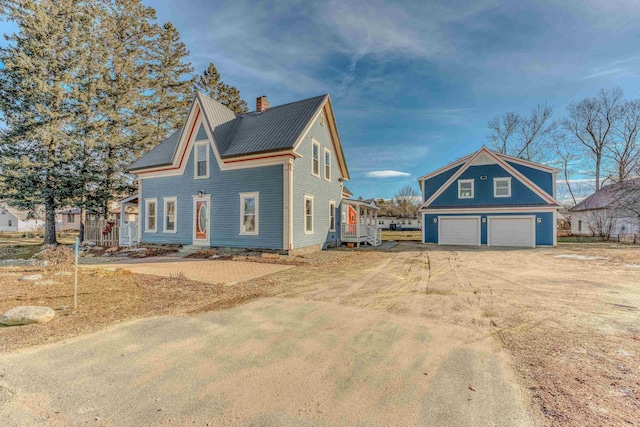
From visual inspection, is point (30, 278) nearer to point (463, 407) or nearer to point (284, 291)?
point (284, 291)

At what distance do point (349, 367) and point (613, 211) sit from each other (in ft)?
107

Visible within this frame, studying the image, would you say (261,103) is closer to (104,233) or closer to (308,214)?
(308,214)

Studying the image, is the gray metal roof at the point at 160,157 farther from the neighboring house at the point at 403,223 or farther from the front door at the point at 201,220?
the neighboring house at the point at 403,223

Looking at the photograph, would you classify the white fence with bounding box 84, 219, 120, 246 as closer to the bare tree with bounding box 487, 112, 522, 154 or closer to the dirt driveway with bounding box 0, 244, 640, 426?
the dirt driveway with bounding box 0, 244, 640, 426

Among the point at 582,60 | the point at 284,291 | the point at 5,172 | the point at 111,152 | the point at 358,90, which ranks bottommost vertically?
the point at 284,291

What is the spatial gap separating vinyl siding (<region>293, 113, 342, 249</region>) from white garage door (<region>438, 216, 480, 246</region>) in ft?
27.0

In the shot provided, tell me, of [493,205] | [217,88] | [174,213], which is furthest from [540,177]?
[217,88]

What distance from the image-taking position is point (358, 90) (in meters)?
21.2

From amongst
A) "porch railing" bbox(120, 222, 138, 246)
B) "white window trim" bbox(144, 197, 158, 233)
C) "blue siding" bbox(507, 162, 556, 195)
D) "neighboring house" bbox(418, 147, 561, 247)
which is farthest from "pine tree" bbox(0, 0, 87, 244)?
"blue siding" bbox(507, 162, 556, 195)

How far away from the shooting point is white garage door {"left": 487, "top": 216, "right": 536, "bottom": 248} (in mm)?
18938

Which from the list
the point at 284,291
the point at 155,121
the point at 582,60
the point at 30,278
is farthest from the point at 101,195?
the point at 582,60

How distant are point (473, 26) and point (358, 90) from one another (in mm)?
9404

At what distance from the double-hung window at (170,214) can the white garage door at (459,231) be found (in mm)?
17887

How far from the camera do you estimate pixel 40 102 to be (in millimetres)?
18516
